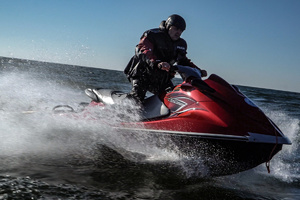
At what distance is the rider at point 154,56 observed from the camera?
424 cm

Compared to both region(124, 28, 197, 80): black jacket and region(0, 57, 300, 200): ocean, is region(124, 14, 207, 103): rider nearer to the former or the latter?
region(124, 28, 197, 80): black jacket

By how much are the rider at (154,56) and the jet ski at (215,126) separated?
1.93 ft

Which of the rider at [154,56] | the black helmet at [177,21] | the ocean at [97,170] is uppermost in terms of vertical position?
the black helmet at [177,21]

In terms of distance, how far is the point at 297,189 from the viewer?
3668 millimetres

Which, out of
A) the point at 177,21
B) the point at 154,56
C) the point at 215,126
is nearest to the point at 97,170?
the point at 215,126

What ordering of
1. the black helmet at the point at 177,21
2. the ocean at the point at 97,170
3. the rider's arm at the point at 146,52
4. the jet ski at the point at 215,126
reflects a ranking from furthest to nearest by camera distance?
the black helmet at the point at 177,21 < the rider's arm at the point at 146,52 < the jet ski at the point at 215,126 < the ocean at the point at 97,170

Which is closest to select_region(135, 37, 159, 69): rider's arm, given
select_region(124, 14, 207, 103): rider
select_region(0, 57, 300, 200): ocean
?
select_region(124, 14, 207, 103): rider

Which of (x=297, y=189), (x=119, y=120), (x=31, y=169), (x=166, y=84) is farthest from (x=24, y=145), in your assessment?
(x=297, y=189)

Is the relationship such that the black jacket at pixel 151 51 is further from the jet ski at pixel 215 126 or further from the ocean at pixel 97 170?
the ocean at pixel 97 170

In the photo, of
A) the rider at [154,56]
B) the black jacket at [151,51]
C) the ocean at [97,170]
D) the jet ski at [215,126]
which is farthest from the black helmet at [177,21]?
the ocean at [97,170]

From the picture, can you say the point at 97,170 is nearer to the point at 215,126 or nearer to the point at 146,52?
the point at 215,126

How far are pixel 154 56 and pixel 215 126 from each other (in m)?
1.48

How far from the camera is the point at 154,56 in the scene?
4.16 metres

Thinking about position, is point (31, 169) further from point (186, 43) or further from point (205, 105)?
point (186, 43)
